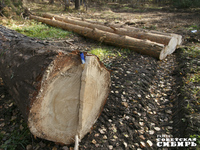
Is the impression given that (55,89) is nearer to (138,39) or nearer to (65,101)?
(65,101)

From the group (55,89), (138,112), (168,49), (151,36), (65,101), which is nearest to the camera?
(55,89)

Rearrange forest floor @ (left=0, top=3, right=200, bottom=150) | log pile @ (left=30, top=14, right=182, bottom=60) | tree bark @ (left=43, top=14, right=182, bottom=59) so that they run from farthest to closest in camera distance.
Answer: tree bark @ (left=43, top=14, right=182, bottom=59), log pile @ (left=30, top=14, right=182, bottom=60), forest floor @ (left=0, top=3, right=200, bottom=150)

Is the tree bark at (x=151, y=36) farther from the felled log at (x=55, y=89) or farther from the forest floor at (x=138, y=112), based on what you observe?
the felled log at (x=55, y=89)

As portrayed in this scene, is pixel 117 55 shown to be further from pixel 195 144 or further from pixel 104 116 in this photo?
pixel 195 144

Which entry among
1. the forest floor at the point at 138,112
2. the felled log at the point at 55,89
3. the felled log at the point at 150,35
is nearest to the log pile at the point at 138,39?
the felled log at the point at 150,35

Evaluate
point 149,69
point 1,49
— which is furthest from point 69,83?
point 149,69

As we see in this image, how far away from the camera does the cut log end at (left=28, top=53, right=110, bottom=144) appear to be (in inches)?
58.2

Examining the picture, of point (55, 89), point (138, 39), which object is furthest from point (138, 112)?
point (138, 39)

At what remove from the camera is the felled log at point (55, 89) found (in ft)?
4.77

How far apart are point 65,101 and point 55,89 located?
21cm

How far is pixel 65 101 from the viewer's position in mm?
1675

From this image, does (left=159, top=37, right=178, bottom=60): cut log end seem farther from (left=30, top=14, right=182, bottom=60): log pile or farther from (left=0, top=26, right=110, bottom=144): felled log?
(left=0, top=26, right=110, bottom=144): felled log

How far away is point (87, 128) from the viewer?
191 cm

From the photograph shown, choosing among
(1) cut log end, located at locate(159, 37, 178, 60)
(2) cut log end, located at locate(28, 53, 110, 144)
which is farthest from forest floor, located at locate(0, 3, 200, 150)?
(1) cut log end, located at locate(159, 37, 178, 60)
